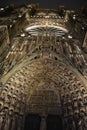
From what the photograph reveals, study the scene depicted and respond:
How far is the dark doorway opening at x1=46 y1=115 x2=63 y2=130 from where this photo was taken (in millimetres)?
6844

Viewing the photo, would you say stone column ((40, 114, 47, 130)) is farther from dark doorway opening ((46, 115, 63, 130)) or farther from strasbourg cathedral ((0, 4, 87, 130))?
dark doorway opening ((46, 115, 63, 130))

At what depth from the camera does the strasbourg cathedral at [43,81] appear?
6.75 m

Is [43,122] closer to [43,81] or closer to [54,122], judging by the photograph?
[54,122]

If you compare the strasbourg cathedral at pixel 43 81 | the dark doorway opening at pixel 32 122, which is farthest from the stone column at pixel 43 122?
the dark doorway opening at pixel 32 122

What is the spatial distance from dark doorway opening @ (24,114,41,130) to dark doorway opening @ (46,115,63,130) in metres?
0.34

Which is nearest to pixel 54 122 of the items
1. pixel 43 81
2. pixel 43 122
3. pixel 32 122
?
pixel 43 122

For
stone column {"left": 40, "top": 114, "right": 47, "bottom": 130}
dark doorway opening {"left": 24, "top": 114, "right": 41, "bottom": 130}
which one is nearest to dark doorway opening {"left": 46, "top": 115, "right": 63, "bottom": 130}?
stone column {"left": 40, "top": 114, "right": 47, "bottom": 130}

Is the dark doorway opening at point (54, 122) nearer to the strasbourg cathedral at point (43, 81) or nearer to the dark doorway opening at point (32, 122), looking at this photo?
the strasbourg cathedral at point (43, 81)

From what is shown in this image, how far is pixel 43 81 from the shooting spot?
26.8 feet

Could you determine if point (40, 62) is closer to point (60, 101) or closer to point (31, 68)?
point (31, 68)

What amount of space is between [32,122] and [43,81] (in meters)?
1.78

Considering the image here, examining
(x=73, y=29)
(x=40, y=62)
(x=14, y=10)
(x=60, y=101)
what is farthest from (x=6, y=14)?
(x=60, y=101)

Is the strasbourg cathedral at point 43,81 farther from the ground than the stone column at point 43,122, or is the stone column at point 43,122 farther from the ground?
the strasbourg cathedral at point 43,81

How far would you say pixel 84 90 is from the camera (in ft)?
22.5
